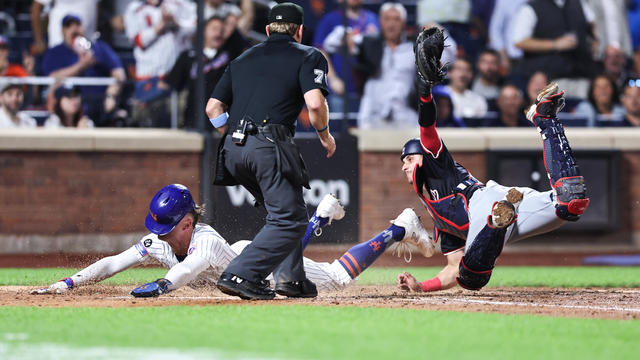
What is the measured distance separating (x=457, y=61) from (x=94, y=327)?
871cm

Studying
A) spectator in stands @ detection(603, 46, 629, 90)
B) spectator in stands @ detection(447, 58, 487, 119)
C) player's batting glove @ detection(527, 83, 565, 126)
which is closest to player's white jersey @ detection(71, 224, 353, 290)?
player's batting glove @ detection(527, 83, 565, 126)

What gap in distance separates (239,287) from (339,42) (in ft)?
22.4

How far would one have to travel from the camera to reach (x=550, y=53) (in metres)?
13.5

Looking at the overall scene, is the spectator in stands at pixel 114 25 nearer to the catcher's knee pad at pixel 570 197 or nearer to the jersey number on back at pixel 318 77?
the jersey number on back at pixel 318 77

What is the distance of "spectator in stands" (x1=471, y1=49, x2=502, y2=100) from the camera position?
13250 mm

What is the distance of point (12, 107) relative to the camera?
12.2 m

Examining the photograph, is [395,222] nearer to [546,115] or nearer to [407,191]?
[546,115]

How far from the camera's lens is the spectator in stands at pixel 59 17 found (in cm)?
1288

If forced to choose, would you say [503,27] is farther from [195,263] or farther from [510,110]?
[195,263]

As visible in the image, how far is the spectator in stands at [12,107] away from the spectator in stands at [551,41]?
648 cm

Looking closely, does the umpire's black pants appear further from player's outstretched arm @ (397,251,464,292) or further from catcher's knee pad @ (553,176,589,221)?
catcher's knee pad @ (553,176,589,221)

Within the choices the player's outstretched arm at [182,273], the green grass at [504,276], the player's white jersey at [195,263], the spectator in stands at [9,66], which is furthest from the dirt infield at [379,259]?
the player's outstretched arm at [182,273]

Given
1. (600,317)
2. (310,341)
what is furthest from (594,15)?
(310,341)

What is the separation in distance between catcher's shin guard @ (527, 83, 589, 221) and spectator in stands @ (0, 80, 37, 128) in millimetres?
7050
